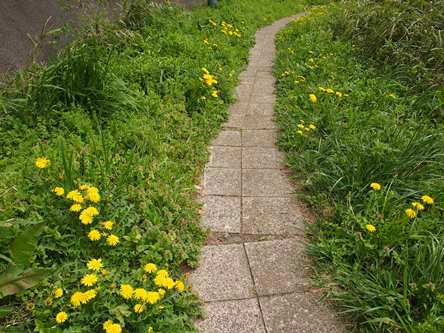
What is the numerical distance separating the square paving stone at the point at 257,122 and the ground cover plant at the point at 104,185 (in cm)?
28

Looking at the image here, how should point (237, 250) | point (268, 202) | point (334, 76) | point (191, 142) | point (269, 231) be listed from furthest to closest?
1. point (334, 76)
2. point (191, 142)
3. point (268, 202)
4. point (269, 231)
5. point (237, 250)

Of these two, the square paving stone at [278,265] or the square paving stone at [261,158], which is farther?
the square paving stone at [261,158]

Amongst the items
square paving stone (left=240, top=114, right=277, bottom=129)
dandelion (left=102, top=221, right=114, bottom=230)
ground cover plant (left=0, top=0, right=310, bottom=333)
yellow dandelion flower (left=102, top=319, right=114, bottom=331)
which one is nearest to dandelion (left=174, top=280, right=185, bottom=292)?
ground cover plant (left=0, top=0, right=310, bottom=333)

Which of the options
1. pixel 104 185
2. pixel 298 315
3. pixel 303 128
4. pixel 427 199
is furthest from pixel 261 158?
Answer: pixel 298 315

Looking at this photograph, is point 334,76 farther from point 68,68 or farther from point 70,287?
point 70,287

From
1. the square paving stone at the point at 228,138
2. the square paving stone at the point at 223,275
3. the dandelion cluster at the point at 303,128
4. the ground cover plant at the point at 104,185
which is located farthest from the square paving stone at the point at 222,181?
the dandelion cluster at the point at 303,128

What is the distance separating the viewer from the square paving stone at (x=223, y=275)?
2176 millimetres

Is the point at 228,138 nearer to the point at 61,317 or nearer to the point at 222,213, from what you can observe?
the point at 222,213

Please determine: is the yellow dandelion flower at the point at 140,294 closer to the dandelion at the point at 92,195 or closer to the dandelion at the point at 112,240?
the dandelion at the point at 112,240

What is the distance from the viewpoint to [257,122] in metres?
4.29

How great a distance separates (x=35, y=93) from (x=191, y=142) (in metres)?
1.43

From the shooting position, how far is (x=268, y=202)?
2.97 m

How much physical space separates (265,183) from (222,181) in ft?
1.25

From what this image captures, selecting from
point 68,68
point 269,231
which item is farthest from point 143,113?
point 269,231
